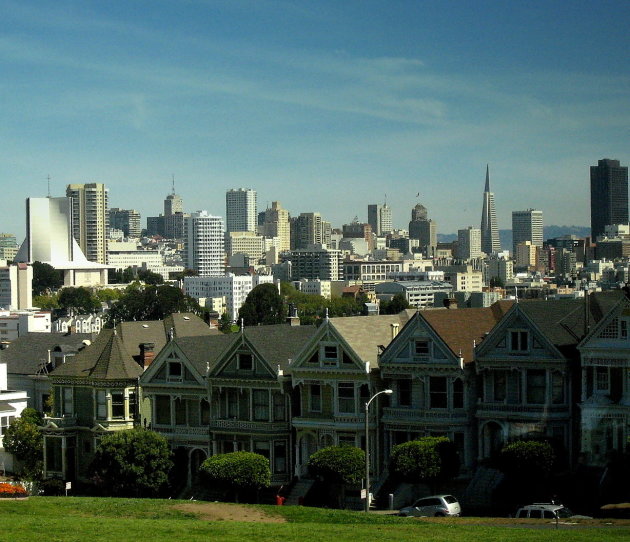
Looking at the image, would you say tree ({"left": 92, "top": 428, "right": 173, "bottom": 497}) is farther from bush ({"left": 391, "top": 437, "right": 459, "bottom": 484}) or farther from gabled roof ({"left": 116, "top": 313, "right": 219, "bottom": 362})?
bush ({"left": 391, "top": 437, "right": 459, "bottom": 484})

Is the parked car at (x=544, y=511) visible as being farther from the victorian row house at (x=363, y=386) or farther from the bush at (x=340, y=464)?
the bush at (x=340, y=464)

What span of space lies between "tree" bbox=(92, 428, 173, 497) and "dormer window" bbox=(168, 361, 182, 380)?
2493 mm

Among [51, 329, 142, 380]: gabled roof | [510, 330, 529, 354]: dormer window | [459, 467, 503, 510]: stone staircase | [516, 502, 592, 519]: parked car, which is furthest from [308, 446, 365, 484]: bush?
[51, 329, 142, 380]: gabled roof

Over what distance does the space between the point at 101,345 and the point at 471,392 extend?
18126mm

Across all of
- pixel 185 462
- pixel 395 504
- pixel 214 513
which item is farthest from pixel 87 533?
pixel 185 462

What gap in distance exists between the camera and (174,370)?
5928 cm

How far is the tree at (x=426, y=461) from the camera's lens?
50.7 meters

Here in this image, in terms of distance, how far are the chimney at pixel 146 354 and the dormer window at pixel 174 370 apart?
2.74 m

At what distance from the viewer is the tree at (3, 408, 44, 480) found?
65.1 metres

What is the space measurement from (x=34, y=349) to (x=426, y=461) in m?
32.8

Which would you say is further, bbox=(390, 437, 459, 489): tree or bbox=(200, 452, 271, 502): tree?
bbox=(200, 452, 271, 502): tree

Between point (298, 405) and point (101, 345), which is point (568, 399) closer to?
point (298, 405)

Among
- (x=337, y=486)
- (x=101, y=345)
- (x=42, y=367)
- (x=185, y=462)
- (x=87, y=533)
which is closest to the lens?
(x=87, y=533)

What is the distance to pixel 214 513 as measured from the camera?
45.6 metres
